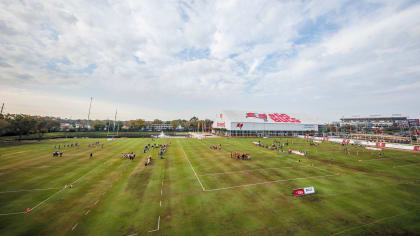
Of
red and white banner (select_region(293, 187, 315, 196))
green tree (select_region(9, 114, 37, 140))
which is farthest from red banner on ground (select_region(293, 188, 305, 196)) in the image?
green tree (select_region(9, 114, 37, 140))

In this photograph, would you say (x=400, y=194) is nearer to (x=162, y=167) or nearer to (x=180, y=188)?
(x=180, y=188)

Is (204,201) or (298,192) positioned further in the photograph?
(298,192)

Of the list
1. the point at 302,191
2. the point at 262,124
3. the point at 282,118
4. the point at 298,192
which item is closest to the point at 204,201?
the point at 298,192

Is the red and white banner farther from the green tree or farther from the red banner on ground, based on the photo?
the green tree

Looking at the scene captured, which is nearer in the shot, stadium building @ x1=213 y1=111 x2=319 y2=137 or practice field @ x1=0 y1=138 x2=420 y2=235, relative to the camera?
practice field @ x1=0 y1=138 x2=420 y2=235

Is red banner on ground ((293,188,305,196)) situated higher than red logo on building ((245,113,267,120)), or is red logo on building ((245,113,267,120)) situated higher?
red logo on building ((245,113,267,120))

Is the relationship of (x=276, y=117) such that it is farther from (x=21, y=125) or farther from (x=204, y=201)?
(x=21, y=125)
